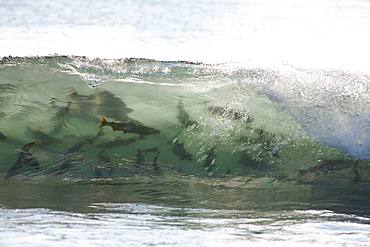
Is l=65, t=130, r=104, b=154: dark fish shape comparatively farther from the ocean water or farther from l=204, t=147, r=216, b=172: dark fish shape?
l=204, t=147, r=216, b=172: dark fish shape

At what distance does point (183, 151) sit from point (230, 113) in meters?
0.30

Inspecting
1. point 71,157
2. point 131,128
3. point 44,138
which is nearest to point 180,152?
point 131,128

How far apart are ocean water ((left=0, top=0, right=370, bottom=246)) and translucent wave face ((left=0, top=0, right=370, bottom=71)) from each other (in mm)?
1847

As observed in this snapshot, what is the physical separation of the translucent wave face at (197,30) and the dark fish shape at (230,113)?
1.94 metres

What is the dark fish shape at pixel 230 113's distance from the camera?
5.23 meters

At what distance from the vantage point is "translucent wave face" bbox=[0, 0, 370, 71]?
9324 millimetres

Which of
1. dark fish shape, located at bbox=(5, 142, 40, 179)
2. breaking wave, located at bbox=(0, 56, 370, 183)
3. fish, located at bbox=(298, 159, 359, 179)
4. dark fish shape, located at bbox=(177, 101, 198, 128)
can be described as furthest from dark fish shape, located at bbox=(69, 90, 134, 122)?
fish, located at bbox=(298, 159, 359, 179)

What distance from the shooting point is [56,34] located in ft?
35.8

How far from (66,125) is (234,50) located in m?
5.03

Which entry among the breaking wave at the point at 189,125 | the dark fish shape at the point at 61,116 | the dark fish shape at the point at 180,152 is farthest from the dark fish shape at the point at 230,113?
the dark fish shape at the point at 61,116

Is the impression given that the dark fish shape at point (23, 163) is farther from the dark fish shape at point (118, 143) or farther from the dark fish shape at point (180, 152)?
the dark fish shape at point (180, 152)

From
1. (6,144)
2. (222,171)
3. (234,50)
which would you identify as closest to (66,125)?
(6,144)

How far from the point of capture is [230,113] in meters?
5.27

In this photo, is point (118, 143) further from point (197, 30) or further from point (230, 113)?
point (197, 30)
